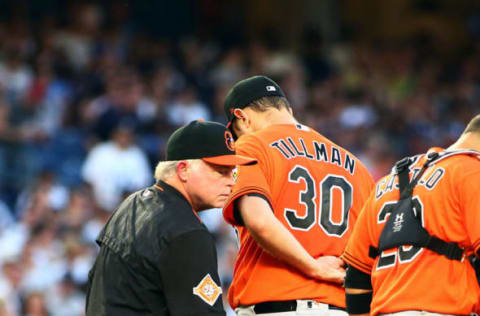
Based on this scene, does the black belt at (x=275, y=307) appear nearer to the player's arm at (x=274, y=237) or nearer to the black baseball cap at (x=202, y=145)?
the player's arm at (x=274, y=237)

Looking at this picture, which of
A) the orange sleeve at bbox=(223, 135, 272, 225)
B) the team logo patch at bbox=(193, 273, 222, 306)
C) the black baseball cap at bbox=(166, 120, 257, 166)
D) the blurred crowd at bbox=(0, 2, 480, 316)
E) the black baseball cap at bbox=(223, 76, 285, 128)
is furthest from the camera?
the blurred crowd at bbox=(0, 2, 480, 316)

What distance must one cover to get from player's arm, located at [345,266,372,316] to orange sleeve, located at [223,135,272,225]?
512mm

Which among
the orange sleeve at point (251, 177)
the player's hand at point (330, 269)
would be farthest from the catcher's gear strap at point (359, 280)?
the orange sleeve at point (251, 177)

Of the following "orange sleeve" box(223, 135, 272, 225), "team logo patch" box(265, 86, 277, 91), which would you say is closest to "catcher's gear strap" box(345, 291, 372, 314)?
"orange sleeve" box(223, 135, 272, 225)

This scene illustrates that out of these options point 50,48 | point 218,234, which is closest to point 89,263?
point 218,234

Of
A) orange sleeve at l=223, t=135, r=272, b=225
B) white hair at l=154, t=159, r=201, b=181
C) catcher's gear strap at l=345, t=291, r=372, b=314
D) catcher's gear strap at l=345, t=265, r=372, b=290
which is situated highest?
white hair at l=154, t=159, r=201, b=181

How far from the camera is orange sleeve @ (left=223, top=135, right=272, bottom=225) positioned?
13.8 ft

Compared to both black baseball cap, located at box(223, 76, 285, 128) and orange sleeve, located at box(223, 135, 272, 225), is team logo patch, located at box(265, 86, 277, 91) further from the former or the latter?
orange sleeve, located at box(223, 135, 272, 225)

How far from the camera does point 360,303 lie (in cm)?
410

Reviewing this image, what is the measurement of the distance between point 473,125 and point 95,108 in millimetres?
8284

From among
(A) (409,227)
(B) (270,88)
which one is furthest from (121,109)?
(A) (409,227)

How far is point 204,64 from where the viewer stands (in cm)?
→ 1460

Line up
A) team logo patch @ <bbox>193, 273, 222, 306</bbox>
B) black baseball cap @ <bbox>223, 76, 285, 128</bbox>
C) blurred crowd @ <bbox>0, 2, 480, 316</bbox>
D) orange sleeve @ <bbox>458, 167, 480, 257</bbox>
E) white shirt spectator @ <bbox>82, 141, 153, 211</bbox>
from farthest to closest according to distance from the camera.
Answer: white shirt spectator @ <bbox>82, 141, 153, 211</bbox> < blurred crowd @ <bbox>0, 2, 480, 316</bbox> < black baseball cap @ <bbox>223, 76, 285, 128</bbox> < orange sleeve @ <bbox>458, 167, 480, 257</bbox> < team logo patch @ <bbox>193, 273, 222, 306</bbox>

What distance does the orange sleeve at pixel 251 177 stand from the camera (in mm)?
4199
